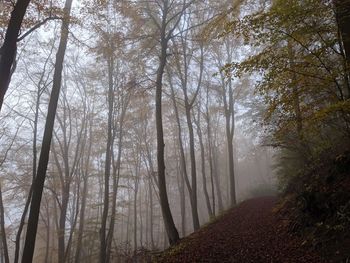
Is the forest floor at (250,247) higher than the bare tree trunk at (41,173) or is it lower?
lower

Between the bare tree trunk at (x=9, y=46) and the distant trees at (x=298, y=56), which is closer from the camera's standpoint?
the bare tree trunk at (x=9, y=46)

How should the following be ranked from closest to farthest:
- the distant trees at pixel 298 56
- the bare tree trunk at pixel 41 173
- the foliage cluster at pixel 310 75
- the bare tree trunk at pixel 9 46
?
the bare tree trunk at pixel 9 46 < the foliage cluster at pixel 310 75 < the distant trees at pixel 298 56 < the bare tree trunk at pixel 41 173

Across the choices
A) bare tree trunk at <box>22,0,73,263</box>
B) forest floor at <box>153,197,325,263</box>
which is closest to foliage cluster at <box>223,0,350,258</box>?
forest floor at <box>153,197,325,263</box>

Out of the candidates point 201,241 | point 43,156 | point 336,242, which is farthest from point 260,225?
point 43,156

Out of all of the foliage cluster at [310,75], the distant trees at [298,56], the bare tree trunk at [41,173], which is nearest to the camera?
the foliage cluster at [310,75]

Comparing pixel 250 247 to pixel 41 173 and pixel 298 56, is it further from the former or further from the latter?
pixel 41 173

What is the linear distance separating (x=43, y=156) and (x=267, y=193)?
2066cm

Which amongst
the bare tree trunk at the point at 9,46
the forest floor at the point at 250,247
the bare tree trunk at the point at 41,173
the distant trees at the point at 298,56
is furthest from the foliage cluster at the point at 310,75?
the bare tree trunk at the point at 41,173

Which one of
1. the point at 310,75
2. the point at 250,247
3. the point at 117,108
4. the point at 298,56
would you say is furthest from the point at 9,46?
the point at 117,108

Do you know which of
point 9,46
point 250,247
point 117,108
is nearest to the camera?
point 9,46

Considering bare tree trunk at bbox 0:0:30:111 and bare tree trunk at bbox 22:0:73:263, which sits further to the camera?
bare tree trunk at bbox 22:0:73:263

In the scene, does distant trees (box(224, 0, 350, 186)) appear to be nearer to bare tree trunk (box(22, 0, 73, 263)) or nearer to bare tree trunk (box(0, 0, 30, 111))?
bare tree trunk (box(0, 0, 30, 111))

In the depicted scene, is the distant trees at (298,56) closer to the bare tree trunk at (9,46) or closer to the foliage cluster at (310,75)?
the foliage cluster at (310,75)

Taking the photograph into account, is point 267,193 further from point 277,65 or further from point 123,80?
point 277,65
